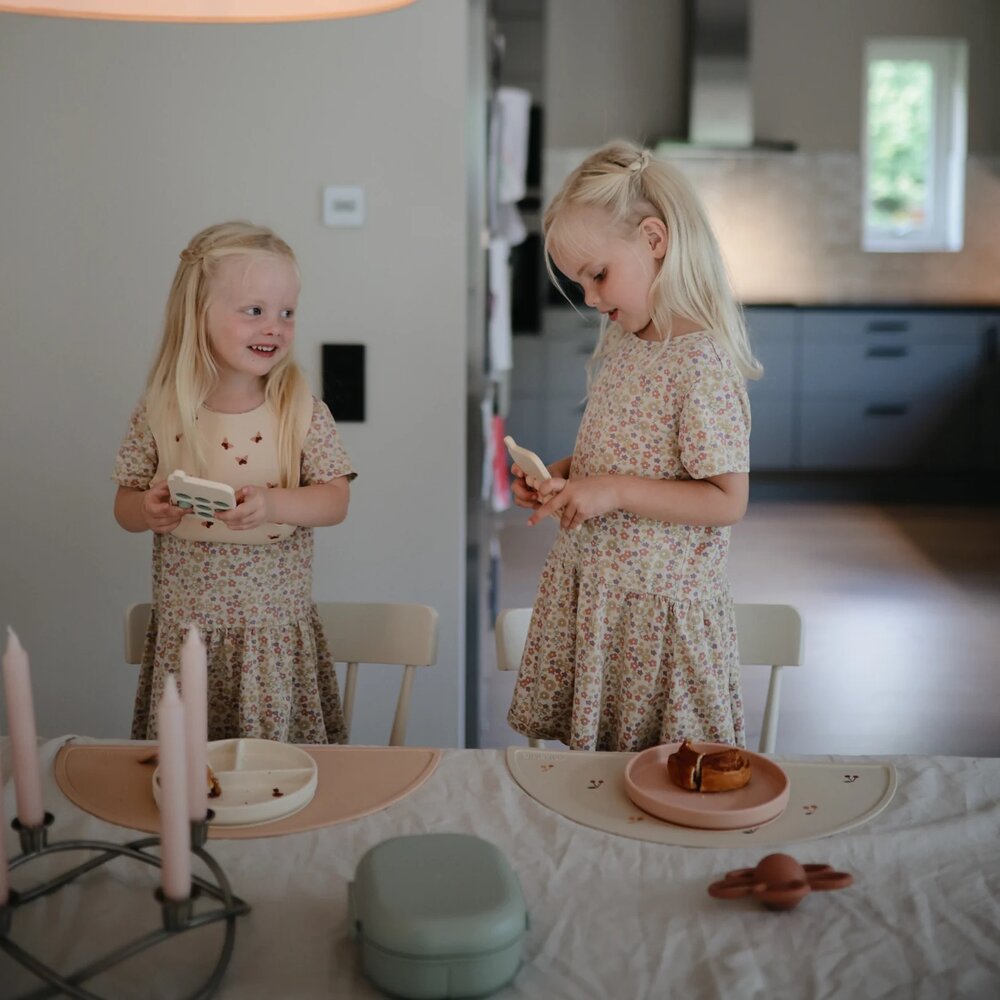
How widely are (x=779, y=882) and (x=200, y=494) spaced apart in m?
0.76

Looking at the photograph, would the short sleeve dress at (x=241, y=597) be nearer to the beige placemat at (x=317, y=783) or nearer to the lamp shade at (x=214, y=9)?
the beige placemat at (x=317, y=783)

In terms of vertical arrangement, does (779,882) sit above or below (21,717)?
below

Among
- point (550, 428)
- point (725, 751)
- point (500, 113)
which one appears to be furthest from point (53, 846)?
point (550, 428)

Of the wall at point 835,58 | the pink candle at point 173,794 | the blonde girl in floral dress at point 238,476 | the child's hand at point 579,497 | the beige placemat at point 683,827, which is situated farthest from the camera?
the wall at point 835,58

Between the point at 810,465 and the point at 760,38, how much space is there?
2.18 m

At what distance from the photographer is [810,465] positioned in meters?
6.27

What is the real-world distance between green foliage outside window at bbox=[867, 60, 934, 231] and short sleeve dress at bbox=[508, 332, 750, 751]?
5492mm

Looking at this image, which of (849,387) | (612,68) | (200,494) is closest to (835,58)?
(612,68)

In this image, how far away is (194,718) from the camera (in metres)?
0.89

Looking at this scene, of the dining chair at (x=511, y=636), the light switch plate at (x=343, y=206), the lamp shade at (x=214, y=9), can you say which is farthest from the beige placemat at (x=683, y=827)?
the light switch plate at (x=343, y=206)

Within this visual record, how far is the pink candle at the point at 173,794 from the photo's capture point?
78 cm

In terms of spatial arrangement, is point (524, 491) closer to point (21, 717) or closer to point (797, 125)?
point (21, 717)

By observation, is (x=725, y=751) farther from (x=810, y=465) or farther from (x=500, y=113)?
(x=810, y=465)

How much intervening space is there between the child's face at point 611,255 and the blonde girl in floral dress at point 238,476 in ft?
1.19
